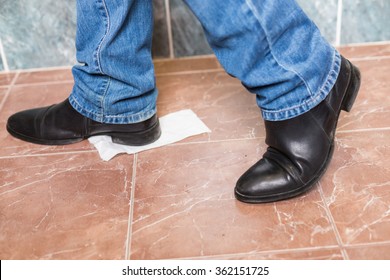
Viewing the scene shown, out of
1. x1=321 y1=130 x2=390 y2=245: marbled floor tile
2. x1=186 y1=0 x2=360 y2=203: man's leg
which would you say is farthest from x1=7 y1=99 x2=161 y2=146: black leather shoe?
x1=321 y1=130 x2=390 y2=245: marbled floor tile

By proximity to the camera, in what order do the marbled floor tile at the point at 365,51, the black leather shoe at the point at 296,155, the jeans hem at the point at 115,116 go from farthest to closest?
the marbled floor tile at the point at 365,51 → the jeans hem at the point at 115,116 → the black leather shoe at the point at 296,155

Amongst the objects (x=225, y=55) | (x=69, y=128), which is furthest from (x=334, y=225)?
(x=69, y=128)

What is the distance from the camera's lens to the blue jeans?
768 mm

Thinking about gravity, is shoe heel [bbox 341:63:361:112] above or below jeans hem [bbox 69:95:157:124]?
above

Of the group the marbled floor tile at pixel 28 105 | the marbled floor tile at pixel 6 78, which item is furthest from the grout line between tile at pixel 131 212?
the marbled floor tile at pixel 6 78

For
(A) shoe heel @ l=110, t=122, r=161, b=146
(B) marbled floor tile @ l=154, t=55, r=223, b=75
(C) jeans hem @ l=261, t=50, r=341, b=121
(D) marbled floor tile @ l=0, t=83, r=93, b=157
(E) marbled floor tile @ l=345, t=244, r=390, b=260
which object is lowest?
(B) marbled floor tile @ l=154, t=55, r=223, b=75

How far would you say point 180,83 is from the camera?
1.33m

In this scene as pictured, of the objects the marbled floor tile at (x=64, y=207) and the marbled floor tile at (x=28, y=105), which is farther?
the marbled floor tile at (x=28, y=105)

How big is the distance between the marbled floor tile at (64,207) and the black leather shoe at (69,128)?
47 mm

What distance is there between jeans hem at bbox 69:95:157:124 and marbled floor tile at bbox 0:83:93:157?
7 centimetres

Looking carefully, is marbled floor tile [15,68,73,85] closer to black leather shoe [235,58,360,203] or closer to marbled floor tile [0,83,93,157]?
marbled floor tile [0,83,93,157]

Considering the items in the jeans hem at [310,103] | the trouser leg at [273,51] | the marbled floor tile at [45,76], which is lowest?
the marbled floor tile at [45,76]

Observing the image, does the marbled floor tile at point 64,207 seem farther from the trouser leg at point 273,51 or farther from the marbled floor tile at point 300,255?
the trouser leg at point 273,51

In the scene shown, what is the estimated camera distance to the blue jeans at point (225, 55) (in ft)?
2.52
